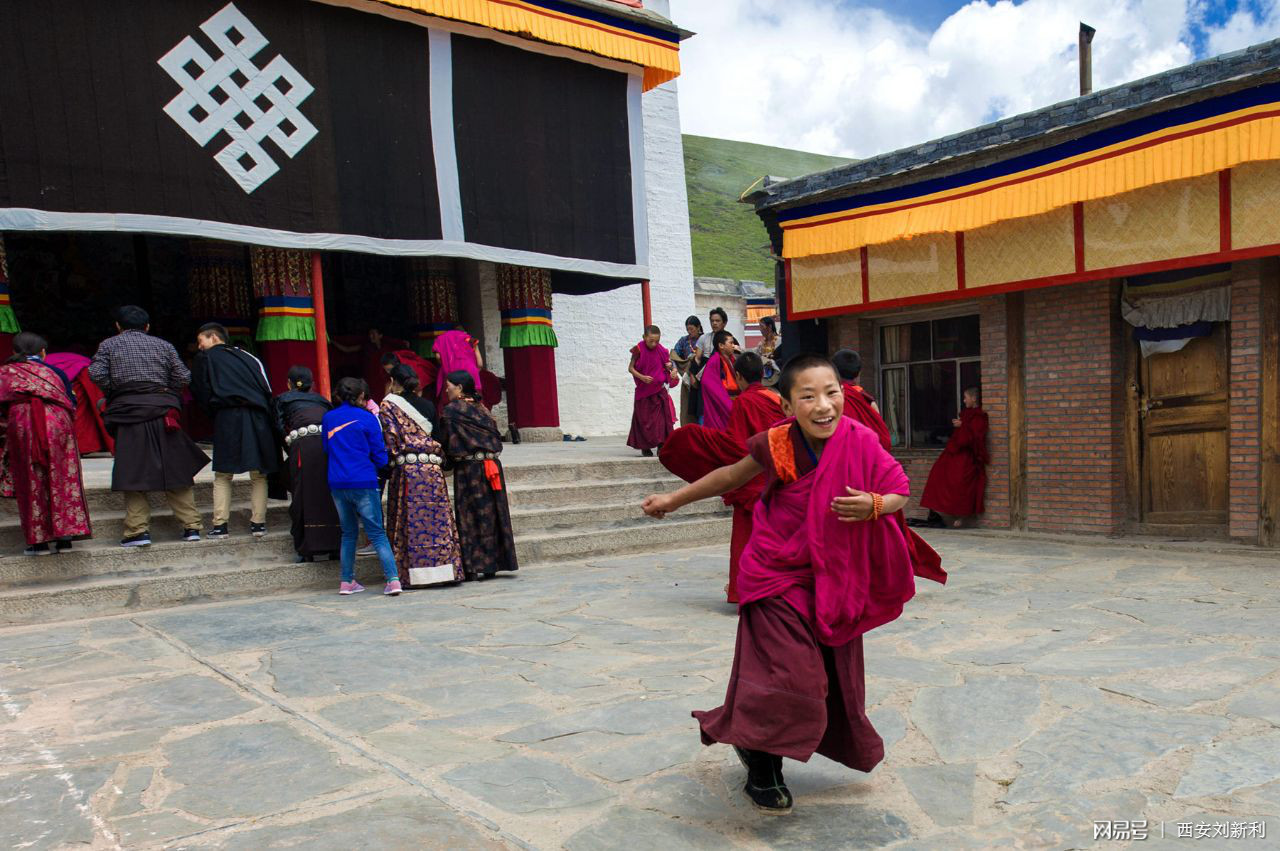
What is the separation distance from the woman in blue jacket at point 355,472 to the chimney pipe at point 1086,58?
35.5ft

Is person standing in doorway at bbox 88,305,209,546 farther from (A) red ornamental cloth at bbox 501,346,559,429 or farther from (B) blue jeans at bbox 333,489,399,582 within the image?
(A) red ornamental cloth at bbox 501,346,559,429

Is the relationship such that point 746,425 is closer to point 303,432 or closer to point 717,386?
point 717,386

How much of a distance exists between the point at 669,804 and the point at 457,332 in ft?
28.5

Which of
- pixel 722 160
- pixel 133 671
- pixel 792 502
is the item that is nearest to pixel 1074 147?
pixel 792 502

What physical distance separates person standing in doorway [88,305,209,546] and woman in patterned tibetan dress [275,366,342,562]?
651 mm

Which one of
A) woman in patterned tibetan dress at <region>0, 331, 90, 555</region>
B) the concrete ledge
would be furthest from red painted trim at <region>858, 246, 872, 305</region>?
woman in patterned tibetan dress at <region>0, 331, 90, 555</region>

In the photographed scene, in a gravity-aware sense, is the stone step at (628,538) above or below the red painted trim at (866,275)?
below

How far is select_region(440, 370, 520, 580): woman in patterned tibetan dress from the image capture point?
7.33 m

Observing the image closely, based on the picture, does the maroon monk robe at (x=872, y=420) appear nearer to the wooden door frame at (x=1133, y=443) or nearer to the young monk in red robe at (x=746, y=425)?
the young monk in red robe at (x=746, y=425)

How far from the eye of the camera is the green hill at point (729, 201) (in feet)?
147

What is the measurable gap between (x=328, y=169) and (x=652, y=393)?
4164 mm

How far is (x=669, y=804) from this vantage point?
3.00 metres

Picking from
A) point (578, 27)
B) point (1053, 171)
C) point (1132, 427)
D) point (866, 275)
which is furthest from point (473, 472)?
point (578, 27)

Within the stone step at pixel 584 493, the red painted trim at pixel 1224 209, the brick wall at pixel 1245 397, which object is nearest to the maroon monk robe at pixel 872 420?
the stone step at pixel 584 493
